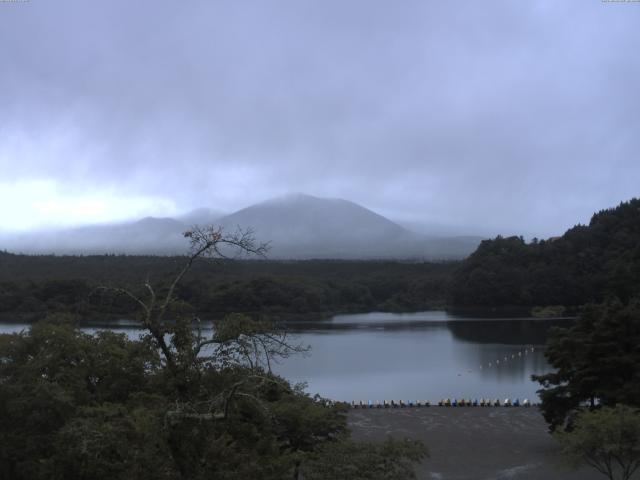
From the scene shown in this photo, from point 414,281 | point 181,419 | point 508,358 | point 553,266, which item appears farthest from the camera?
point 414,281

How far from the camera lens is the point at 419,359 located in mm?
33750

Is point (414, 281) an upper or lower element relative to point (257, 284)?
upper

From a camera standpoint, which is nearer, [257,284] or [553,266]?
[257,284]

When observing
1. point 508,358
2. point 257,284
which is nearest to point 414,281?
point 257,284

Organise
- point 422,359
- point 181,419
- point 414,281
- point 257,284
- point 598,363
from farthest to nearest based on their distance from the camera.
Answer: point 414,281, point 257,284, point 422,359, point 598,363, point 181,419

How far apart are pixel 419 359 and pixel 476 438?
1838 cm

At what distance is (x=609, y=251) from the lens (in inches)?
2336

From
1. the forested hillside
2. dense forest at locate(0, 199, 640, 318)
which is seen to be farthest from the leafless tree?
the forested hillside

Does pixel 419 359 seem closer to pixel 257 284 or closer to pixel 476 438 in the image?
pixel 476 438

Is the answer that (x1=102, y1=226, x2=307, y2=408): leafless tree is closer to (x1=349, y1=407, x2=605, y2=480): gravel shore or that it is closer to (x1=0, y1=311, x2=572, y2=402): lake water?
(x1=349, y1=407, x2=605, y2=480): gravel shore

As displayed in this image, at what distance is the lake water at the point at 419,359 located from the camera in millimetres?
25438

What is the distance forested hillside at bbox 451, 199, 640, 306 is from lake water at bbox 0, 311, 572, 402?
7.88m

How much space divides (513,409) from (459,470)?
23.3 feet

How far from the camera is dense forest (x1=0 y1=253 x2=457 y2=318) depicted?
48469mm
